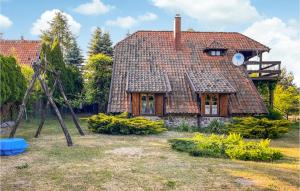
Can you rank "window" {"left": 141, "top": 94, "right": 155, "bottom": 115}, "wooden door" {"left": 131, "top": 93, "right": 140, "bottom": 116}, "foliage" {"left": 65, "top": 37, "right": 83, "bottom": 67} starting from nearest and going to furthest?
"wooden door" {"left": 131, "top": 93, "right": 140, "bottom": 116} < "window" {"left": 141, "top": 94, "right": 155, "bottom": 115} < "foliage" {"left": 65, "top": 37, "right": 83, "bottom": 67}

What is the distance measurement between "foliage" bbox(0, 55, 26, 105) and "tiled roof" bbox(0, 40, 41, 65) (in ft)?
33.1

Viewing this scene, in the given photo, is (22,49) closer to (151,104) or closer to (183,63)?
(183,63)

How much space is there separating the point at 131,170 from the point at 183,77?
48.2 feet

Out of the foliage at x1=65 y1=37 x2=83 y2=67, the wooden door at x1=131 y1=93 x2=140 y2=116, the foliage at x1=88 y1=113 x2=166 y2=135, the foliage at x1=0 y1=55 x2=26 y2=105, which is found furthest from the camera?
the foliage at x1=65 y1=37 x2=83 y2=67

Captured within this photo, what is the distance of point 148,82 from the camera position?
22.6 m

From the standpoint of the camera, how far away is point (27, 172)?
1016cm

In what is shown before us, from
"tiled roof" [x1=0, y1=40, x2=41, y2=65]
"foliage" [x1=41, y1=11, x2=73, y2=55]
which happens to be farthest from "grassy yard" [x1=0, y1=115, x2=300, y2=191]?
"foliage" [x1=41, y1=11, x2=73, y2=55]

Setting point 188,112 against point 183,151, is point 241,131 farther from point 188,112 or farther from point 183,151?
point 183,151

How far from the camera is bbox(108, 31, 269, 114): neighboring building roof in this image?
2280 centimetres

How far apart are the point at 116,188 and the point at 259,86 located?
21786mm

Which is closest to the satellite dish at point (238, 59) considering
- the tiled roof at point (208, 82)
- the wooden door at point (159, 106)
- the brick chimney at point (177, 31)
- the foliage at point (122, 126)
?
the tiled roof at point (208, 82)

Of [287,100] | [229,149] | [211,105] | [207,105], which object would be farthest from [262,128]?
[287,100]

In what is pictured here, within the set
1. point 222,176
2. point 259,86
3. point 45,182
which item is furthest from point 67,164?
point 259,86

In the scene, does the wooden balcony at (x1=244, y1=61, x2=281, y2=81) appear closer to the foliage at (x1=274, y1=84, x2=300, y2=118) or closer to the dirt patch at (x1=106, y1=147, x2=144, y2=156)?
the foliage at (x1=274, y1=84, x2=300, y2=118)
